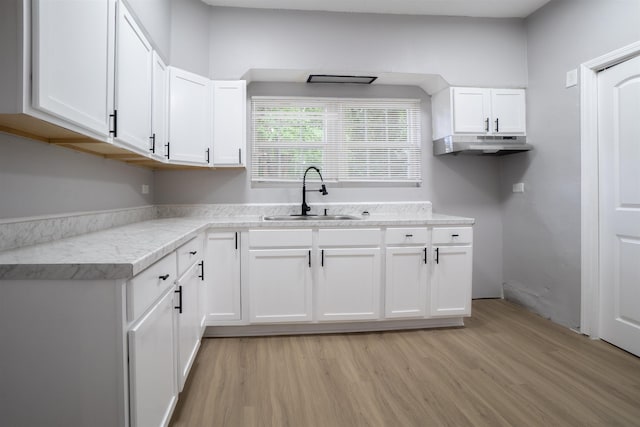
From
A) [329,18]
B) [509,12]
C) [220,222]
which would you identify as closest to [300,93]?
[329,18]

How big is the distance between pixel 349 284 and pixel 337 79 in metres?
1.88

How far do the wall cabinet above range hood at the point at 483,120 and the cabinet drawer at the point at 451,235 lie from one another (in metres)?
0.76

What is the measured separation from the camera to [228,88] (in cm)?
280

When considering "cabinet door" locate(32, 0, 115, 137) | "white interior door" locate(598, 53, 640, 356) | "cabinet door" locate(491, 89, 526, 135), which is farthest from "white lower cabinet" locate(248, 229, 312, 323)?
"white interior door" locate(598, 53, 640, 356)

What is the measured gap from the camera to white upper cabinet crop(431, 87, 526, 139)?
305cm

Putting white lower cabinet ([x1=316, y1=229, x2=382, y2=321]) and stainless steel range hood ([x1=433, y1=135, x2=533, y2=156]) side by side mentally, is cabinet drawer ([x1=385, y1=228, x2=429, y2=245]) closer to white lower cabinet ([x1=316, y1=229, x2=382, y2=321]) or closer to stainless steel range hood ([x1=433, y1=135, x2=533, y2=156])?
white lower cabinet ([x1=316, y1=229, x2=382, y2=321])

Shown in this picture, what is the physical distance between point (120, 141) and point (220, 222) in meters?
0.96

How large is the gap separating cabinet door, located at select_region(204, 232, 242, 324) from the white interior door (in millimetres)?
2735

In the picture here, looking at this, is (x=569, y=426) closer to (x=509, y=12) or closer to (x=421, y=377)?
(x=421, y=377)

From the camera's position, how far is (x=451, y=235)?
2699 mm

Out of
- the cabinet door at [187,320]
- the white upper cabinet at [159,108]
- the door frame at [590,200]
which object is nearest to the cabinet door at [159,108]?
the white upper cabinet at [159,108]

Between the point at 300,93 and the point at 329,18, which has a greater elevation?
the point at 329,18

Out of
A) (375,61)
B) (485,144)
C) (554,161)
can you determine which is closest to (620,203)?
(554,161)

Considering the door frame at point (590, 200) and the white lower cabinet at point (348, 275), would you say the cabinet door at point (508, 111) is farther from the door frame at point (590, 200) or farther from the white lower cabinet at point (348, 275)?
the white lower cabinet at point (348, 275)
